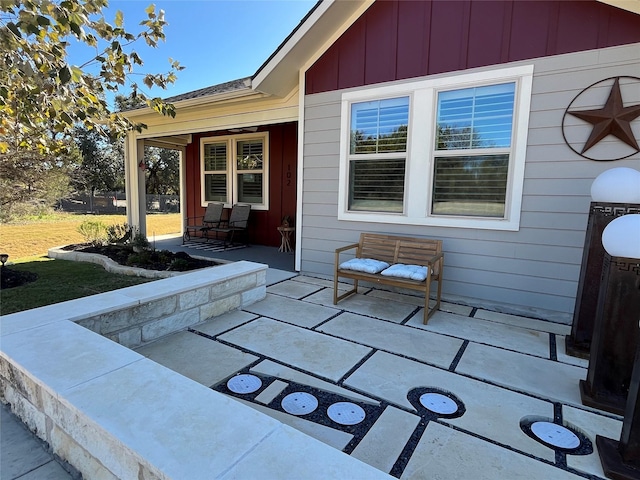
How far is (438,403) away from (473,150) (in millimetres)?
2645

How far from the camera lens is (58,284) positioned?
4137 millimetres

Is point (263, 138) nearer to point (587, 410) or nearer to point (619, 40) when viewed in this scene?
point (619, 40)

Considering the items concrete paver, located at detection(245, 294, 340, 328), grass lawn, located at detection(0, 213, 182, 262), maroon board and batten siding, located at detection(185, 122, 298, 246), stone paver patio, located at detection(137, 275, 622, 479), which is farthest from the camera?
maroon board and batten siding, located at detection(185, 122, 298, 246)

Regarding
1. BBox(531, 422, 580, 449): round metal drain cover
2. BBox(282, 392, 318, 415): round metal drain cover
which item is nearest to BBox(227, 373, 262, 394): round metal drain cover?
BBox(282, 392, 318, 415): round metal drain cover

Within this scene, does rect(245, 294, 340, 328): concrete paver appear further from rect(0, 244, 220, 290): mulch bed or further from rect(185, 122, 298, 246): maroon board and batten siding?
rect(185, 122, 298, 246): maroon board and batten siding

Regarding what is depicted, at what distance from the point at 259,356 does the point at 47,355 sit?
120 cm

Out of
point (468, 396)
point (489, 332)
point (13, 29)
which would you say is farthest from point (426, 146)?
point (13, 29)

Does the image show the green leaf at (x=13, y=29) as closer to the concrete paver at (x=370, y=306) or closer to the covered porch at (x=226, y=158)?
the concrete paver at (x=370, y=306)

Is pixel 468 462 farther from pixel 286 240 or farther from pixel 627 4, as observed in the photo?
pixel 286 240

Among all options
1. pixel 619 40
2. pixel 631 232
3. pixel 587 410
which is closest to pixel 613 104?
pixel 619 40

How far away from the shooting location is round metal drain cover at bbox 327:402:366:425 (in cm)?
178

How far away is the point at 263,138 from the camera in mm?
7047

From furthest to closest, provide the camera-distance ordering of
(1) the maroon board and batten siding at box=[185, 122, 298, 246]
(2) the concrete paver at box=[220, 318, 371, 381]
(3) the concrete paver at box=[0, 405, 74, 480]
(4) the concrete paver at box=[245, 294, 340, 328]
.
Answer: (1) the maroon board and batten siding at box=[185, 122, 298, 246], (4) the concrete paver at box=[245, 294, 340, 328], (2) the concrete paver at box=[220, 318, 371, 381], (3) the concrete paver at box=[0, 405, 74, 480]

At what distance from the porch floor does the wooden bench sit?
0.33m
